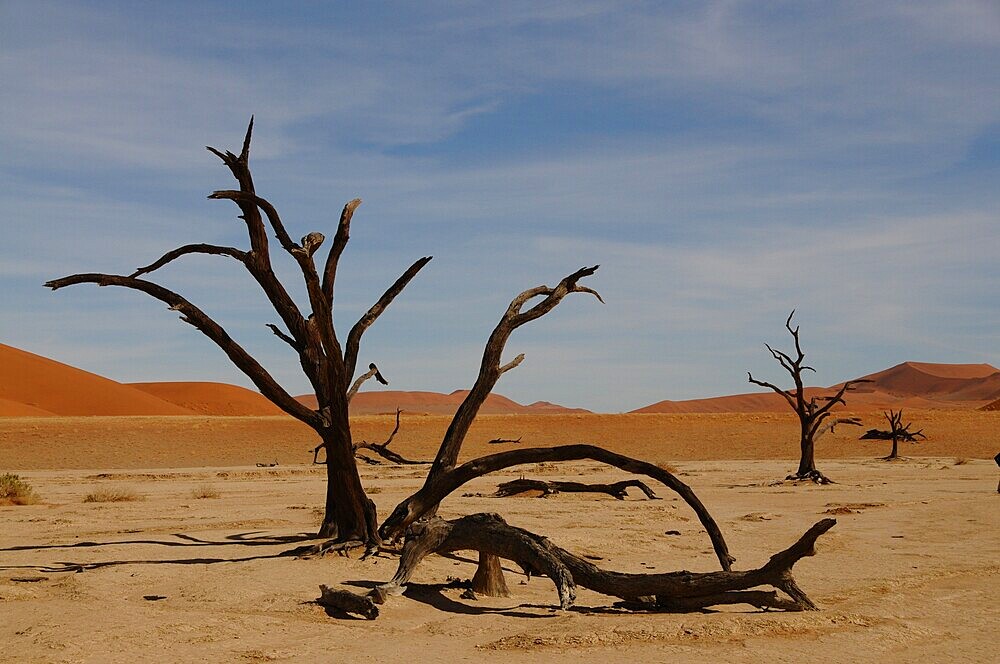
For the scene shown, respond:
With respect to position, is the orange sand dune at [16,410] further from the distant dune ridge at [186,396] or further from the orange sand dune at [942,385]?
the orange sand dune at [942,385]

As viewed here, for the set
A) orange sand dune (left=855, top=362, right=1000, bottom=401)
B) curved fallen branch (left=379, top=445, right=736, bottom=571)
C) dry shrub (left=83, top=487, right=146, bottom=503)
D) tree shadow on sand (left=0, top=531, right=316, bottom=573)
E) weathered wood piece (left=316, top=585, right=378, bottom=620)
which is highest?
orange sand dune (left=855, top=362, right=1000, bottom=401)

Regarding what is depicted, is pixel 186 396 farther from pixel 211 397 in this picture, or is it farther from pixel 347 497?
pixel 347 497

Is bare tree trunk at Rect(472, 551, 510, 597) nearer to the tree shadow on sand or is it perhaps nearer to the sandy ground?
the sandy ground

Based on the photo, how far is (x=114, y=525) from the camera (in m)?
13.8

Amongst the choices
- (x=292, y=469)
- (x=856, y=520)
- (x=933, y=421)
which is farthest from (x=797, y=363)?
(x=933, y=421)

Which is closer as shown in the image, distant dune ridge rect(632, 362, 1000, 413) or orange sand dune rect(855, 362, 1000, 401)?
distant dune ridge rect(632, 362, 1000, 413)

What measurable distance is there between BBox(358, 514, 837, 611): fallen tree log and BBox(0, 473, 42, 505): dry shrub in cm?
1222

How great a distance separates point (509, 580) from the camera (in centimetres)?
938

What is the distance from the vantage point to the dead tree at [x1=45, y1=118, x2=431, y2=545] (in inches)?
398

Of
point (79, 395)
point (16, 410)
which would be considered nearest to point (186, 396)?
point (79, 395)

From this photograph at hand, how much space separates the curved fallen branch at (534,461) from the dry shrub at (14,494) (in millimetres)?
10807

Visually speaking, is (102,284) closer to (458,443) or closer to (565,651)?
(458,443)

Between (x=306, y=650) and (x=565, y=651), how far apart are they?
70.1 inches

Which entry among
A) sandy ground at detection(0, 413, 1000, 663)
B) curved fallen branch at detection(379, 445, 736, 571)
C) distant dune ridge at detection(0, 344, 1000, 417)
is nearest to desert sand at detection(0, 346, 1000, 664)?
sandy ground at detection(0, 413, 1000, 663)
